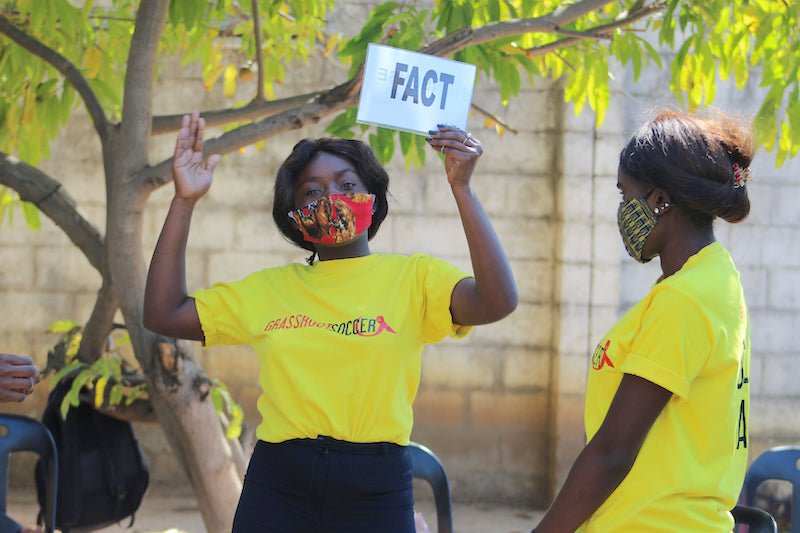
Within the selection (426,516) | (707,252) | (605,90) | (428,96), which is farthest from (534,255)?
(707,252)

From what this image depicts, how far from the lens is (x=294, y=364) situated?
7.80 ft

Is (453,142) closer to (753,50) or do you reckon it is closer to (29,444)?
(753,50)

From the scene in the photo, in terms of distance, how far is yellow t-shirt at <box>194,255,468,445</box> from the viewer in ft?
7.74

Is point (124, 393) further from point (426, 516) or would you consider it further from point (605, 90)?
point (426, 516)

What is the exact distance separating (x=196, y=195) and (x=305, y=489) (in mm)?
715

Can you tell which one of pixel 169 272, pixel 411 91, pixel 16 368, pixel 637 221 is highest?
pixel 411 91

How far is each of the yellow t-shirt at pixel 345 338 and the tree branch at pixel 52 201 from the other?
115 cm

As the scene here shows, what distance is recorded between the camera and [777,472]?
3.20m

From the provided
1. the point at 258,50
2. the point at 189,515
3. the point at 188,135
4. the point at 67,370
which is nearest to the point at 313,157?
the point at 188,135

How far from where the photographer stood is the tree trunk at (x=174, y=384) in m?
3.30

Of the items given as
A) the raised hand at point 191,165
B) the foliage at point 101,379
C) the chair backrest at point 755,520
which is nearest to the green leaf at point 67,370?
the foliage at point 101,379

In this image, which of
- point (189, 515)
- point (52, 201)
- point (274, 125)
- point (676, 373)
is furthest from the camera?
point (189, 515)

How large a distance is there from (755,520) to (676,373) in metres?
1.01

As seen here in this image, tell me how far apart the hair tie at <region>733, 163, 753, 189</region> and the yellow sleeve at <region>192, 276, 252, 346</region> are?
3.71 feet
